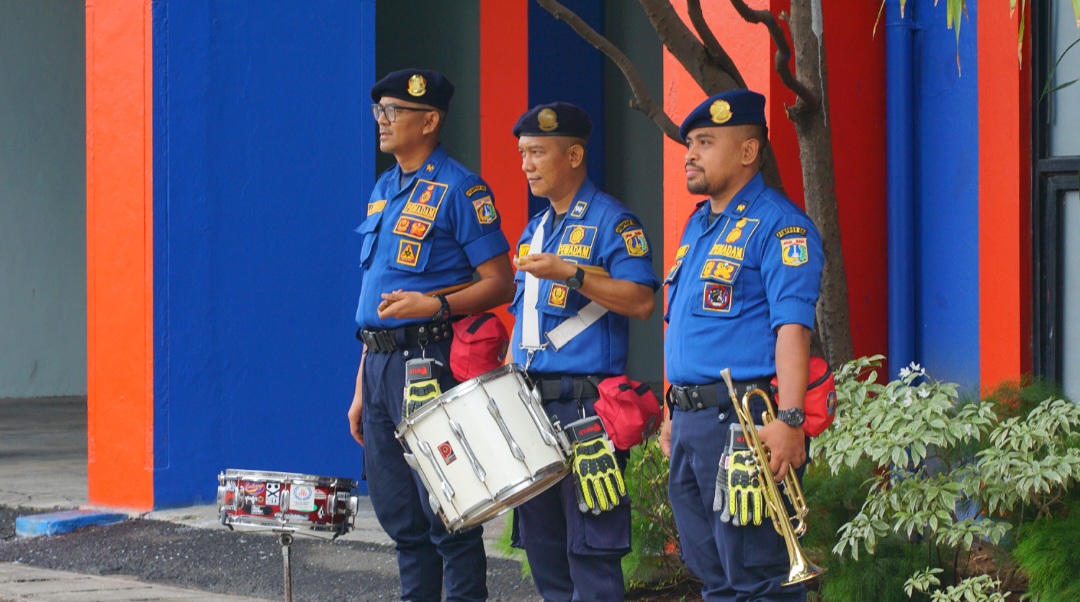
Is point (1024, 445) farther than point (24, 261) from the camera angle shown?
No

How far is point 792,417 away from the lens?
3.75 meters

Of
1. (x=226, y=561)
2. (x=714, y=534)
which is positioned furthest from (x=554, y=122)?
(x=226, y=561)

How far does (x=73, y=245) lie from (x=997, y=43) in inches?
516

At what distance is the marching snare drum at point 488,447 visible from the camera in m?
4.20

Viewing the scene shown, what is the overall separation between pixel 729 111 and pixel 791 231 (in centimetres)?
40

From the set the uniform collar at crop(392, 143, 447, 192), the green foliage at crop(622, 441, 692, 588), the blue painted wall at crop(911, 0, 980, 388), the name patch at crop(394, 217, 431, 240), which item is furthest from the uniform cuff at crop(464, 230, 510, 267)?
the blue painted wall at crop(911, 0, 980, 388)

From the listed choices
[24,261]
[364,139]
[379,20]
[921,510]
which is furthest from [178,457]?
[24,261]

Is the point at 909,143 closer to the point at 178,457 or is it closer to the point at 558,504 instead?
the point at 558,504

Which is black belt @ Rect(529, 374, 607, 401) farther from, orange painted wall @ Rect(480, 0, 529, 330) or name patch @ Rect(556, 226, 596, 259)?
orange painted wall @ Rect(480, 0, 529, 330)

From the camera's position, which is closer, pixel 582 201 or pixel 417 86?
pixel 582 201

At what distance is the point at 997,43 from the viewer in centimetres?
593

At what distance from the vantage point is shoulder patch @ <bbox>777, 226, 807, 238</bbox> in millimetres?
3938

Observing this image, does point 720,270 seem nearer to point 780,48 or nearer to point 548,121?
point 548,121

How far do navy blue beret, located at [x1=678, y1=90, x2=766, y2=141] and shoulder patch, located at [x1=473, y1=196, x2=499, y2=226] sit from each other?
1.15m
